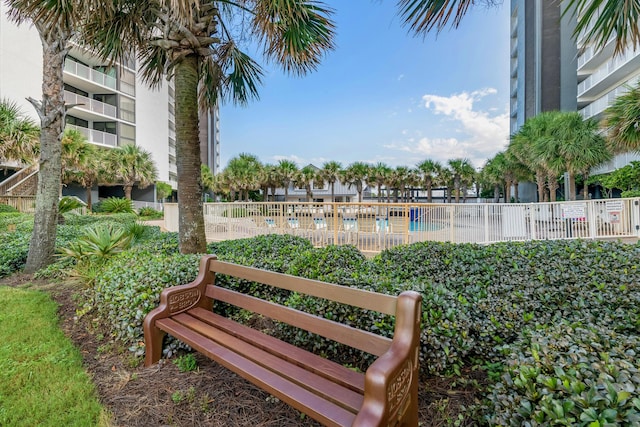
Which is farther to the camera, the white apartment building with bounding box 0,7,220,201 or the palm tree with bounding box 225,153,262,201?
the palm tree with bounding box 225,153,262,201

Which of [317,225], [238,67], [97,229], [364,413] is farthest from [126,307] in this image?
[317,225]

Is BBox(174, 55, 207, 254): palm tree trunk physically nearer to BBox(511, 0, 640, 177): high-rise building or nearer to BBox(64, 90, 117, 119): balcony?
BBox(64, 90, 117, 119): balcony

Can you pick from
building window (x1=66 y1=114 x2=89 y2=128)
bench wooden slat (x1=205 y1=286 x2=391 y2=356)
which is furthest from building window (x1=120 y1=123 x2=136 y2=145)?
bench wooden slat (x1=205 y1=286 x2=391 y2=356)

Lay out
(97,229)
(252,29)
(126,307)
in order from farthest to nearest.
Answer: (97,229) → (252,29) → (126,307)

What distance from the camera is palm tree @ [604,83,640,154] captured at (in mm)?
8699

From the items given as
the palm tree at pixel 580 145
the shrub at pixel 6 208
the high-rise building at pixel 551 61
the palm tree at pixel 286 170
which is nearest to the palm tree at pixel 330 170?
the palm tree at pixel 286 170

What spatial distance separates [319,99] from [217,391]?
66.8ft

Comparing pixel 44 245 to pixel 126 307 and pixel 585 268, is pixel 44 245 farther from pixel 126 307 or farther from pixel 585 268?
pixel 585 268

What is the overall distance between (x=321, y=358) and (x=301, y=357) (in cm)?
13

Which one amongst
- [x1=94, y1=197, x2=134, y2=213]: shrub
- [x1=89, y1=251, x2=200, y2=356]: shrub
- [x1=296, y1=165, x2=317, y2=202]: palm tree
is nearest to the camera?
[x1=89, y1=251, x2=200, y2=356]: shrub

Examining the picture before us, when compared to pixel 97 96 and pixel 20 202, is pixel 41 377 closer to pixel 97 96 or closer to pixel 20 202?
pixel 20 202

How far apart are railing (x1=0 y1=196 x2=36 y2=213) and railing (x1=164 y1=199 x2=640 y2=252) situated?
41.2 feet

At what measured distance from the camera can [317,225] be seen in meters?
8.48

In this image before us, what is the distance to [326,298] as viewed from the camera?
202cm
